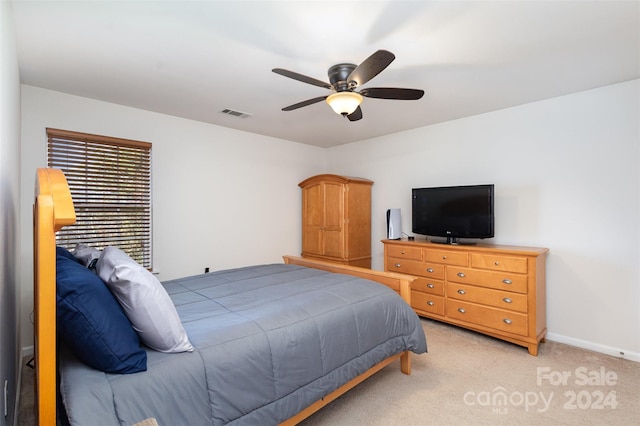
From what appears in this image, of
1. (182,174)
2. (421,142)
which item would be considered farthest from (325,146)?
(182,174)

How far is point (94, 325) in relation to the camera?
46.3 inches

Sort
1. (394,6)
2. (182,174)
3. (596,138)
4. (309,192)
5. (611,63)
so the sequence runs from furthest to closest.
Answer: (309,192), (182,174), (596,138), (611,63), (394,6)

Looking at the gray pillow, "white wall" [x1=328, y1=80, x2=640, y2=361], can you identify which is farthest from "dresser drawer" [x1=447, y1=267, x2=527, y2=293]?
the gray pillow

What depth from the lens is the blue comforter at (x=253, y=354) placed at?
47.6 inches

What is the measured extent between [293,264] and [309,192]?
1.66 m

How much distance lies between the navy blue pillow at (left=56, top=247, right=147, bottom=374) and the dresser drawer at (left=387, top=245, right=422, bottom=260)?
305 centimetres

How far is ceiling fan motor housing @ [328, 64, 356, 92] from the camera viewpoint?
225 cm

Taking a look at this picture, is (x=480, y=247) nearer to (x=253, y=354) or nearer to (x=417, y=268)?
(x=417, y=268)

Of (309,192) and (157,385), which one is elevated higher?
(309,192)

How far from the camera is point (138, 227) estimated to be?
3.47 metres

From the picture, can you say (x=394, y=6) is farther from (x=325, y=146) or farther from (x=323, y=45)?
(x=325, y=146)

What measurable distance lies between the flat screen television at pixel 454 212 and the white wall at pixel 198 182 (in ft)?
6.57

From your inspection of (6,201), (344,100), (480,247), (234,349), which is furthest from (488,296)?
(6,201)

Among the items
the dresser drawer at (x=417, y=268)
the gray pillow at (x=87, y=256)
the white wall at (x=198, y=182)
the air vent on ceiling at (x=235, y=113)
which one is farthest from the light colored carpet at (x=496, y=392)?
the air vent on ceiling at (x=235, y=113)
